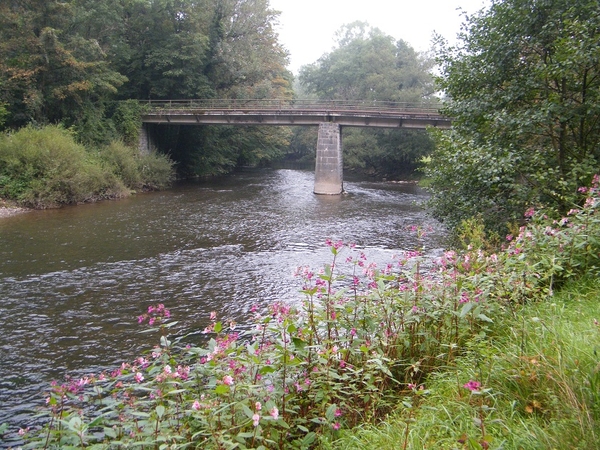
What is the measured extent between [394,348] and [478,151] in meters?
6.00

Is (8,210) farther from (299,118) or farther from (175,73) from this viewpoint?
(299,118)

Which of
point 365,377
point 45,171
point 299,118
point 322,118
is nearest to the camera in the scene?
point 365,377

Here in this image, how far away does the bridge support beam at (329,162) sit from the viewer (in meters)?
31.2

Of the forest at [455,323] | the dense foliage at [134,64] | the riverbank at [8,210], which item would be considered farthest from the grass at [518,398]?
the dense foliage at [134,64]

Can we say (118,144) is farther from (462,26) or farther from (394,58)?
(394,58)

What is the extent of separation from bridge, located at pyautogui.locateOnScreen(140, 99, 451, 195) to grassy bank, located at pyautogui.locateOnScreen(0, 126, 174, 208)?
8806 mm

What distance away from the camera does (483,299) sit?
4.10m

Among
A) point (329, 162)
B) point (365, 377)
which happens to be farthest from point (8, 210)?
point (365, 377)

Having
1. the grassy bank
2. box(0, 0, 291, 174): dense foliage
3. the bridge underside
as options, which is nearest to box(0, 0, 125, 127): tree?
box(0, 0, 291, 174): dense foliage

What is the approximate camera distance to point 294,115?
3275cm

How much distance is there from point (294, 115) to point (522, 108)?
80.3 ft

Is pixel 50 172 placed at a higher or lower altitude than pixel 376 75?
lower

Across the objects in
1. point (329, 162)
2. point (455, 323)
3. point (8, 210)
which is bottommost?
point (8, 210)

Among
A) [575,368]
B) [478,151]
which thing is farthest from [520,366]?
[478,151]
